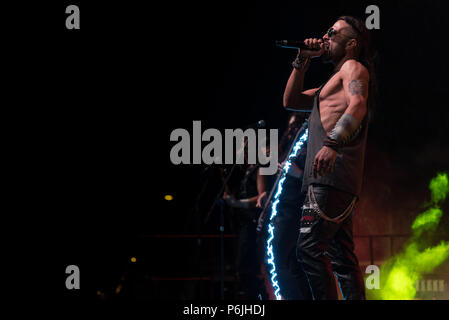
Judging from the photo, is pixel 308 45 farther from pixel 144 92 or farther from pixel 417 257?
pixel 417 257

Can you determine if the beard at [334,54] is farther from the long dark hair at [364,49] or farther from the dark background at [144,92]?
the dark background at [144,92]

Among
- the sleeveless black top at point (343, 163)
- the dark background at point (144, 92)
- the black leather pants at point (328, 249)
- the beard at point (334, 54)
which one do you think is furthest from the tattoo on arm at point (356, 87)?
the dark background at point (144, 92)

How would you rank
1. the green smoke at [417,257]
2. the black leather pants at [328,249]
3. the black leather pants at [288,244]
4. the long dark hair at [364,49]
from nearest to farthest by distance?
the black leather pants at [328,249] < the long dark hair at [364,49] < the black leather pants at [288,244] < the green smoke at [417,257]

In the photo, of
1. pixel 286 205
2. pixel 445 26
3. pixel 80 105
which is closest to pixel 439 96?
pixel 445 26

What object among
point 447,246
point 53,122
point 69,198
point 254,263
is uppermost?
point 53,122

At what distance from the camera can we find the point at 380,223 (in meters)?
11.5

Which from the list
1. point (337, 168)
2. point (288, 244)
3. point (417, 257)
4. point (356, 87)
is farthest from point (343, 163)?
point (417, 257)

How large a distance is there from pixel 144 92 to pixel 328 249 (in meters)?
4.78

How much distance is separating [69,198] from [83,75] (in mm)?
1600

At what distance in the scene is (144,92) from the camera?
675 centimetres

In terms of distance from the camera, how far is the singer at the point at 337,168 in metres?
2.38

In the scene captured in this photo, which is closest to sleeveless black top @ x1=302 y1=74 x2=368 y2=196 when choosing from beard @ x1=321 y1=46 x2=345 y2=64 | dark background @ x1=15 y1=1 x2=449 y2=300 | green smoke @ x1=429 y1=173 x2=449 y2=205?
beard @ x1=321 y1=46 x2=345 y2=64

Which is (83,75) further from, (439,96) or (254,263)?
(439,96)

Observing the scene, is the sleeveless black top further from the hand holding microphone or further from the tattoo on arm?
the hand holding microphone
